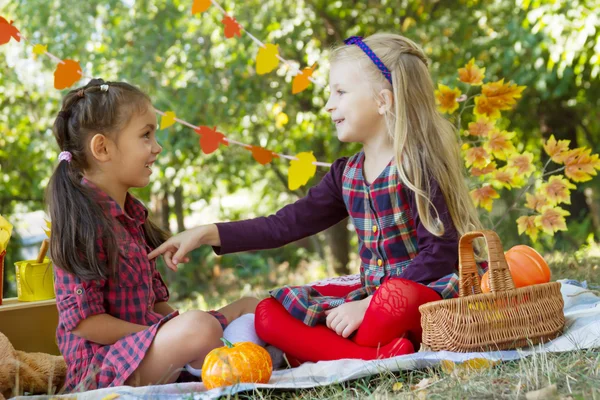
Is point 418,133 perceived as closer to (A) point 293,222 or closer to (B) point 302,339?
(A) point 293,222

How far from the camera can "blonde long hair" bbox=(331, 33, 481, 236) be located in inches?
92.9

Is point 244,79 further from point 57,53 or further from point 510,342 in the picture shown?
point 510,342

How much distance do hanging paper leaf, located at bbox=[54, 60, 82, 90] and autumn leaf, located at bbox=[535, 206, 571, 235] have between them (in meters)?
2.32

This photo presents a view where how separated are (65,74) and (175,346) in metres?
1.55

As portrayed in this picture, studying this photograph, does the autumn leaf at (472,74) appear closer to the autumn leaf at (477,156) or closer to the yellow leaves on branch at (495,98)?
the yellow leaves on branch at (495,98)

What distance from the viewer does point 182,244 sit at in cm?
244

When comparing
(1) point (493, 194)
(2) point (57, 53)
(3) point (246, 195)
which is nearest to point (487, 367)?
(1) point (493, 194)

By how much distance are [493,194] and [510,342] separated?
165 cm

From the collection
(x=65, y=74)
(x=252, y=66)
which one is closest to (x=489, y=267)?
(x=65, y=74)

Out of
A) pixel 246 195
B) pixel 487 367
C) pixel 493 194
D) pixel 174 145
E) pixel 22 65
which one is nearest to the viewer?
pixel 487 367

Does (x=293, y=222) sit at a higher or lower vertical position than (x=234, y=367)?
higher

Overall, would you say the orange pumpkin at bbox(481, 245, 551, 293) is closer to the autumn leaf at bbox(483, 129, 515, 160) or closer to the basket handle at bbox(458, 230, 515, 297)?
the basket handle at bbox(458, 230, 515, 297)

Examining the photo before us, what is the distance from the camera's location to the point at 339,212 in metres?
2.80

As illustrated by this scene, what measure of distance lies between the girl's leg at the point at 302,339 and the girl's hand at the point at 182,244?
33cm
